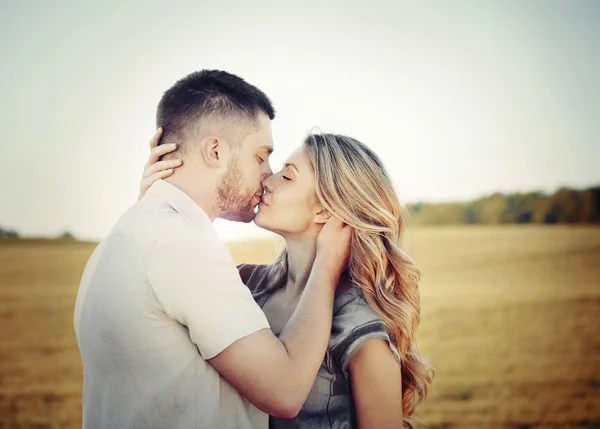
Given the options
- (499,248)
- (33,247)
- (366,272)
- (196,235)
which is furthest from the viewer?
(33,247)

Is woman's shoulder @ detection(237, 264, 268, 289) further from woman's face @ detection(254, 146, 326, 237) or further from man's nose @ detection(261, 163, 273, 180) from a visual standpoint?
man's nose @ detection(261, 163, 273, 180)

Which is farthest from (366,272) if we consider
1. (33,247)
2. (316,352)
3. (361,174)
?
(33,247)

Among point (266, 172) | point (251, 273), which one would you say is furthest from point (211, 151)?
point (251, 273)

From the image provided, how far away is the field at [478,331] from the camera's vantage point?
32.7ft

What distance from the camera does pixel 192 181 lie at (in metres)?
2.97

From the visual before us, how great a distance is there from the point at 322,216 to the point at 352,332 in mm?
878

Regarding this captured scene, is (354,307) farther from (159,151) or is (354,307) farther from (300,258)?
(159,151)

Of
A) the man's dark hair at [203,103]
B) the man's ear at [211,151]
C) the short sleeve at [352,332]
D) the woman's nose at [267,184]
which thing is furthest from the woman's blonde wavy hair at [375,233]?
the man's ear at [211,151]

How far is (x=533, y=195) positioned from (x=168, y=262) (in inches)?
1565

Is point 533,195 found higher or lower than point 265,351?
lower

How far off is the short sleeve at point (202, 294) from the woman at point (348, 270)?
2.47 ft

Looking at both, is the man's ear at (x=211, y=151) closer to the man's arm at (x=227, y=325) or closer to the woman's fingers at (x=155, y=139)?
the woman's fingers at (x=155, y=139)

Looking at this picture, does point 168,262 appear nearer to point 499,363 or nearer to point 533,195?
point 499,363

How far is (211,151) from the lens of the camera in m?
3.04
